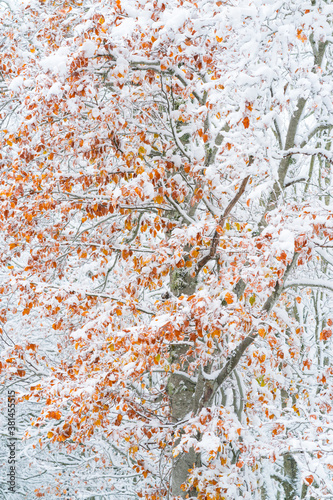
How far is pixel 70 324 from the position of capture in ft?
19.9

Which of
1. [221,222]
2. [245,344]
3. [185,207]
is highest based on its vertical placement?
[185,207]

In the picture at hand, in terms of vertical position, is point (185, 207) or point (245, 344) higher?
point (185, 207)

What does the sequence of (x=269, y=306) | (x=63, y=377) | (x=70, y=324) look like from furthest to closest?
1. (x=70, y=324)
2. (x=63, y=377)
3. (x=269, y=306)

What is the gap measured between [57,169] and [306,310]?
703cm

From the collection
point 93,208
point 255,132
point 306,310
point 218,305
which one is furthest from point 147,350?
point 306,310

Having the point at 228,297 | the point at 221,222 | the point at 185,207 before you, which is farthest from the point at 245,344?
the point at 185,207

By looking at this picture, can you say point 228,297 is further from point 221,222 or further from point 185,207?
point 185,207

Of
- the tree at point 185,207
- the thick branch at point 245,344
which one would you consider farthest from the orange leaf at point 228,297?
the thick branch at point 245,344

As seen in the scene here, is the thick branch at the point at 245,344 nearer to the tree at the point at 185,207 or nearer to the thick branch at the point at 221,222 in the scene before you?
the tree at the point at 185,207

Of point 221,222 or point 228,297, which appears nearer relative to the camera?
point 228,297

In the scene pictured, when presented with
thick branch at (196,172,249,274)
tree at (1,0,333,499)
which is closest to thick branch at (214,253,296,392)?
tree at (1,0,333,499)

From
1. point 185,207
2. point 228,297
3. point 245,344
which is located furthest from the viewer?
point 185,207

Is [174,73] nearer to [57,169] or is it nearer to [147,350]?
[57,169]

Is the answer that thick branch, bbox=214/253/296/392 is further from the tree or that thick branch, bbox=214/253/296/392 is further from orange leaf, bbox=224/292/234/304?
orange leaf, bbox=224/292/234/304
